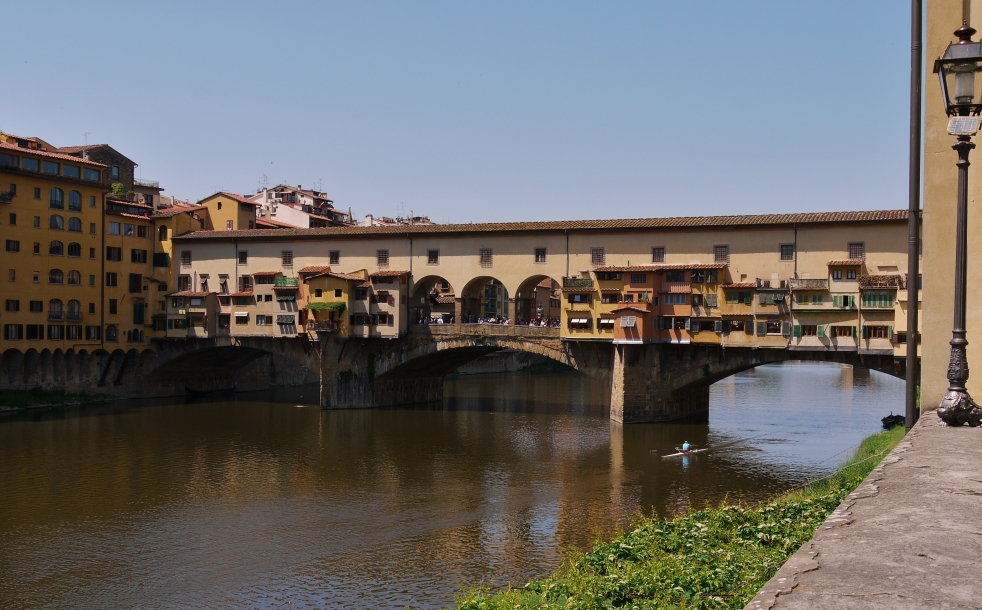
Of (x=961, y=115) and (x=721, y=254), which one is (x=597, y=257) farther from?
(x=961, y=115)

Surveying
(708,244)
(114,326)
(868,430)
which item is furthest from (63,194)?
(868,430)

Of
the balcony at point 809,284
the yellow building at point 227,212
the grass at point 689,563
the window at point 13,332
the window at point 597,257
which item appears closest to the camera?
the grass at point 689,563

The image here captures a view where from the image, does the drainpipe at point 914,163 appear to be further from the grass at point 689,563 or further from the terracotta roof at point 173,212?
the terracotta roof at point 173,212

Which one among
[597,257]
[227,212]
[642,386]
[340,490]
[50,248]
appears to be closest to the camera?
[340,490]

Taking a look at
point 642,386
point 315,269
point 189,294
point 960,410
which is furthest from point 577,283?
point 960,410

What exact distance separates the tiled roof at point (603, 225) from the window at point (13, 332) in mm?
10960

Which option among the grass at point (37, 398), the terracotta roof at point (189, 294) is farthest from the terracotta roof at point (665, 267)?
the grass at point (37, 398)

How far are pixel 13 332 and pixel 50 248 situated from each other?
17.2 feet

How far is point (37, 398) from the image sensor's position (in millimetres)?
50562

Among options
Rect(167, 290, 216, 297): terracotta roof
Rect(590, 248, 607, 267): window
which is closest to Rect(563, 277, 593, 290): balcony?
Rect(590, 248, 607, 267): window

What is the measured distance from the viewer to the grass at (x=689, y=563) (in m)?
10.5

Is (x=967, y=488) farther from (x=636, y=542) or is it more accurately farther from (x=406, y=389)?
(x=406, y=389)

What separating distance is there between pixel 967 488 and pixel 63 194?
5417 centimetres

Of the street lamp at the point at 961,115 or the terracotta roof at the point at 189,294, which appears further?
the terracotta roof at the point at 189,294
